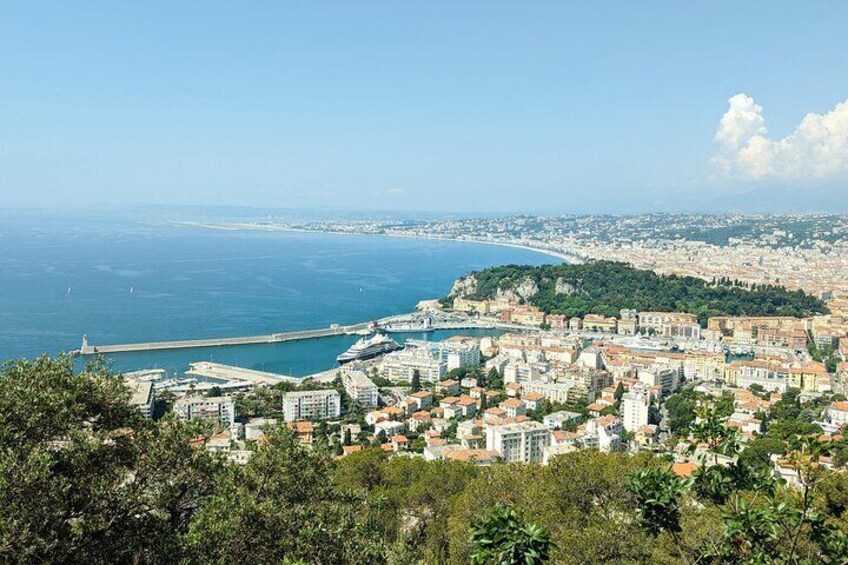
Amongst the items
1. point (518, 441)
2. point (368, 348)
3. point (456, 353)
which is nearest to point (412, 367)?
point (456, 353)

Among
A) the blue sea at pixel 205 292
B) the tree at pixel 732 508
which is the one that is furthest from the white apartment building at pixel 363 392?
the tree at pixel 732 508

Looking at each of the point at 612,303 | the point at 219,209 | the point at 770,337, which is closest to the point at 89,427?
the point at 770,337

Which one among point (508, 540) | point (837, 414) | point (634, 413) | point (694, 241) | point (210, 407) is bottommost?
point (634, 413)

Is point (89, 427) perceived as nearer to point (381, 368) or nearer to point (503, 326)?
point (381, 368)

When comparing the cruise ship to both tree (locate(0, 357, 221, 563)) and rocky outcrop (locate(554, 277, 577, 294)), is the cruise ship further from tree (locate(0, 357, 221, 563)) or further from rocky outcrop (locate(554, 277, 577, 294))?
tree (locate(0, 357, 221, 563))

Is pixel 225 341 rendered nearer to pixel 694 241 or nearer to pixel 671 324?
pixel 671 324
